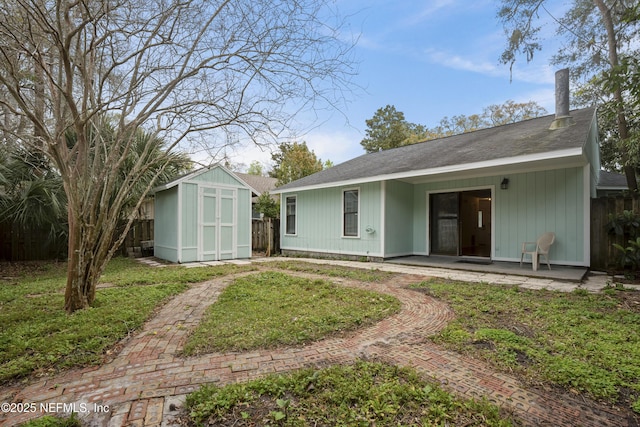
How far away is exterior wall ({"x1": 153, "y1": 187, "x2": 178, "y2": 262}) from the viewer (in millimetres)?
8531

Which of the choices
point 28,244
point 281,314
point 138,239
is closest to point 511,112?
point 138,239

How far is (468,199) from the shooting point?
9.19m

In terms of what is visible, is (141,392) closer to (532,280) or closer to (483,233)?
(532,280)

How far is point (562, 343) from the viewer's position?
9.15 feet

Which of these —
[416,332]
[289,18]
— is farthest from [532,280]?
[289,18]

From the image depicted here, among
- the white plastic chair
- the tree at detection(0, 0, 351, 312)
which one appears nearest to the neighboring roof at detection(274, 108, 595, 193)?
the white plastic chair

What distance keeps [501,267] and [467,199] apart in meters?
2.80

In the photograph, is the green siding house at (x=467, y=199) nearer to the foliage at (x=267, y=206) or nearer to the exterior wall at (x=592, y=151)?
the exterior wall at (x=592, y=151)

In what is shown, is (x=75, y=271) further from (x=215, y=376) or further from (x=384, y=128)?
(x=384, y=128)

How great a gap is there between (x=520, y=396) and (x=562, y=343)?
1189 mm

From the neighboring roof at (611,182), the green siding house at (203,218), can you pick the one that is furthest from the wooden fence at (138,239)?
the neighboring roof at (611,182)

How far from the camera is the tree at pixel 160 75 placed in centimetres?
342

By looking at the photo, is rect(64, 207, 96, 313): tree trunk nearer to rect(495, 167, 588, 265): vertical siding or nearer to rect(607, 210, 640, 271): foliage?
rect(495, 167, 588, 265): vertical siding

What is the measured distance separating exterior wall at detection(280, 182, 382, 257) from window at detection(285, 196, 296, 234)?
14 cm
